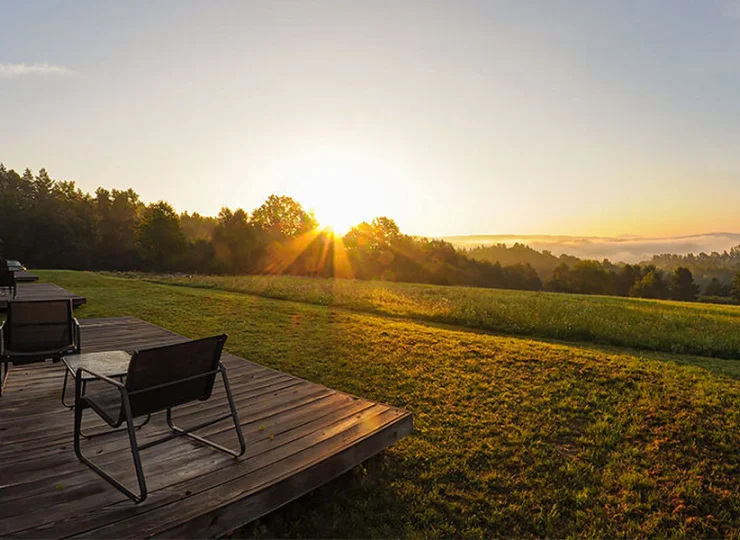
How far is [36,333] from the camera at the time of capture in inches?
192

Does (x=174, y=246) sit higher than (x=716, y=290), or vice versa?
(x=174, y=246)

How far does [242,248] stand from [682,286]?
7026 centimetres

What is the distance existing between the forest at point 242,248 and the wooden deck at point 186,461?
43.3 m

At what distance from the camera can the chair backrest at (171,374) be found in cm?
273

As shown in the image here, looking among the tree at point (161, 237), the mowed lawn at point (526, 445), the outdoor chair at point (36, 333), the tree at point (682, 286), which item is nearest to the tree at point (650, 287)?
the tree at point (682, 286)

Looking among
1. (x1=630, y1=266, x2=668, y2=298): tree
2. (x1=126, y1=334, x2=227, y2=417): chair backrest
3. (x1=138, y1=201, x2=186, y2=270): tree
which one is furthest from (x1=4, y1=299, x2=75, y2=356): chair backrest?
(x1=630, y1=266, x2=668, y2=298): tree

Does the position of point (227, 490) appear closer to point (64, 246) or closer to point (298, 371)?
point (298, 371)

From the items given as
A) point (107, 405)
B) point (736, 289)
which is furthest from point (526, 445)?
point (736, 289)

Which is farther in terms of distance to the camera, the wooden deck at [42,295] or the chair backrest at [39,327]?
the wooden deck at [42,295]

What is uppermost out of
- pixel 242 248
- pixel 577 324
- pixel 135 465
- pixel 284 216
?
pixel 284 216

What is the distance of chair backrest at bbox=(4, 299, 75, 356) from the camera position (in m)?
4.71

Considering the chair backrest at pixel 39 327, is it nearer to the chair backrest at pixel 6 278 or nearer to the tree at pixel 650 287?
the chair backrest at pixel 6 278

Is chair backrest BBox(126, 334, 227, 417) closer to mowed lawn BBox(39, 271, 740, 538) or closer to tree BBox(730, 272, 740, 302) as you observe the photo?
mowed lawn BBox(39, 271, 740, 538)

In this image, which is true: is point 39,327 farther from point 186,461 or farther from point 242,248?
point 242,248
